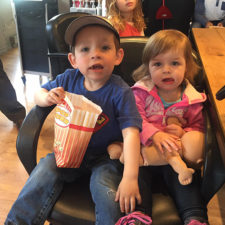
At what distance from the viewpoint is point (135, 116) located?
903 millimetres

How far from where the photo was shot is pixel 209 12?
2750 millimetres

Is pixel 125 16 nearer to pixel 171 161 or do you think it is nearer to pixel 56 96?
pixel 56 96

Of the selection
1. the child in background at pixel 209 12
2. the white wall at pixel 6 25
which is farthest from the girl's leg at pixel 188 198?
the white wall at pixel 6 25

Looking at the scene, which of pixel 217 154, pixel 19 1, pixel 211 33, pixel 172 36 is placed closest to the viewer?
pixel 217 154

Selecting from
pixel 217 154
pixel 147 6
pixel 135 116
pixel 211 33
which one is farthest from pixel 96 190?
pixel 147 6

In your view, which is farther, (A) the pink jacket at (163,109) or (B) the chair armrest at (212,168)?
(A) the pink jacket at (163,109)

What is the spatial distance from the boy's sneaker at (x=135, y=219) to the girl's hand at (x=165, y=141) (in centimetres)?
25

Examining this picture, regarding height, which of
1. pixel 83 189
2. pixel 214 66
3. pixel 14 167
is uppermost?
pixel 214 66

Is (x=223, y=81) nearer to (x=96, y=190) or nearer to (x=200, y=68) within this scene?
(x=200, y=68)

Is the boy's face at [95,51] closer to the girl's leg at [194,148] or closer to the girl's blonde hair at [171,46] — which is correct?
the girl's blonde hair at [171,46]

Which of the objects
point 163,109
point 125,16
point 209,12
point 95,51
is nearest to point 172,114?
point 163,109

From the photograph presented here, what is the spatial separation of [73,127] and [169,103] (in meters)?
0.45

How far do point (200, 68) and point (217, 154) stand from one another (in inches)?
19.0

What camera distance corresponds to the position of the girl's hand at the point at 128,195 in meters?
0.77
